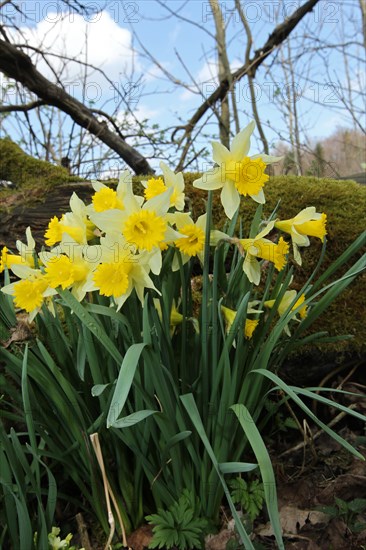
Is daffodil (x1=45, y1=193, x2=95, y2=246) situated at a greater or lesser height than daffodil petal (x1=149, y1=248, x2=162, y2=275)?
greater

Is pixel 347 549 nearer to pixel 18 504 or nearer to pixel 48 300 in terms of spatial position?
pixel 18 504

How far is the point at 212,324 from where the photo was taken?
3.51 ft

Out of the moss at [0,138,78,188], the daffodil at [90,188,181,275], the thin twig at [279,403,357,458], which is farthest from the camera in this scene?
the moss at [0,138,78,188]

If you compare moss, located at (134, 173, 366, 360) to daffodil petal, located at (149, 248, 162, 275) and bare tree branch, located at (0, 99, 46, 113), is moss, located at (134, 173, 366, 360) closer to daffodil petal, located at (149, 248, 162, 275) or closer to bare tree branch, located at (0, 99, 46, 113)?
daffodil petal, located at (149, 248, 162, 275)

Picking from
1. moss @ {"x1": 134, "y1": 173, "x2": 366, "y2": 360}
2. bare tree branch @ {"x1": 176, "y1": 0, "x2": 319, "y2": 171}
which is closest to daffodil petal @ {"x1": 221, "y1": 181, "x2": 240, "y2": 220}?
moss @ {"x1": 134, "y1": 173, "x2": 366, "y2": 360}

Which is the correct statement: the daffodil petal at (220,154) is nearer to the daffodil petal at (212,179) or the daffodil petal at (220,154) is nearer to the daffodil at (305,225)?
the daffodil petal at (212,179)

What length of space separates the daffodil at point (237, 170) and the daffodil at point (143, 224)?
0.10m

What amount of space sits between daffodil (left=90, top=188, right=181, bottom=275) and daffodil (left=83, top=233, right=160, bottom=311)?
0.02m

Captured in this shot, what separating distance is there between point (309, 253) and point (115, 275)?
3.59 ft

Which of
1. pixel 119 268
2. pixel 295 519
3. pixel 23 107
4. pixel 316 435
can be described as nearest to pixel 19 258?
pixel 119 268

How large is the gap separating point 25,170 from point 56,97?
5.57 ft

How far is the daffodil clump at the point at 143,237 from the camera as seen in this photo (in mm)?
929

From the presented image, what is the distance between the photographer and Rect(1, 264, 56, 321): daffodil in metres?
1.07

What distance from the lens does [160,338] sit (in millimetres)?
1058
